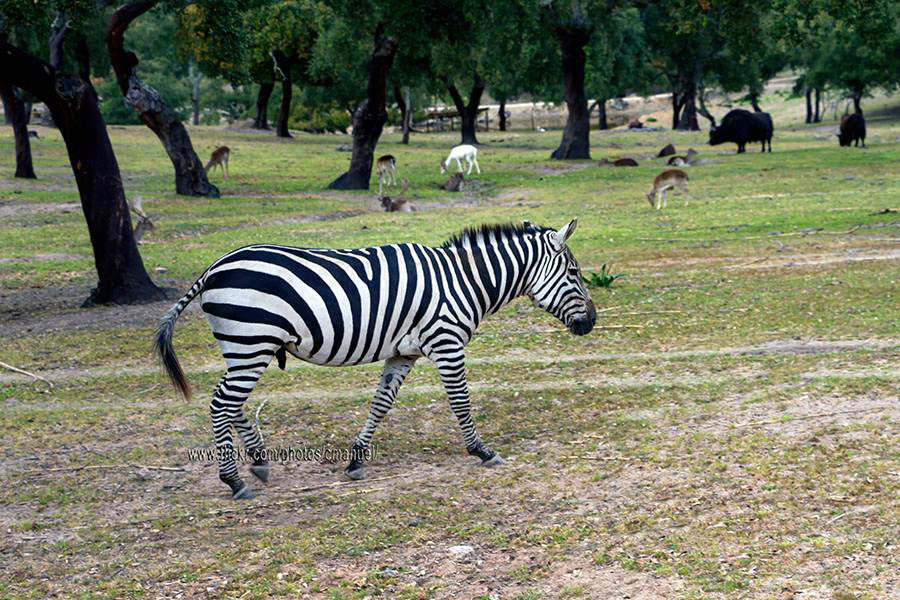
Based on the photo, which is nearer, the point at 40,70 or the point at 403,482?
the point at 403,482

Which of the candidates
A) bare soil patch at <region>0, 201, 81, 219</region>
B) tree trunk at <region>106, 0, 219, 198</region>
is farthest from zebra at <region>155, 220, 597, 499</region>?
bare soil patch at <region>0, 201, 81, 219</region>

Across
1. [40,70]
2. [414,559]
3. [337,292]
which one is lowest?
[414,559]

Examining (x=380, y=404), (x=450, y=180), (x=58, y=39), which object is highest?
(x=58, y=39)

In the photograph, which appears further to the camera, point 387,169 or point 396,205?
point 387,169

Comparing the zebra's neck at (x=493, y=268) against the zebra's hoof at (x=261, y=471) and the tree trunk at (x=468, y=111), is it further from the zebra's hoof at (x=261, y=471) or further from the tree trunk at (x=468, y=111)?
the tree trunk at (x=468, y=111)

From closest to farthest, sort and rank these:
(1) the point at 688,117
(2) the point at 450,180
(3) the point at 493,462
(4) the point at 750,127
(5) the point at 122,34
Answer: (3) the point at 493,462, (5) the point at 122,34, (2) the point at 450,180, (4) the point at 750,127, (1) the point at 688,117

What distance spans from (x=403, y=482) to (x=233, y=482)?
1.25 metres

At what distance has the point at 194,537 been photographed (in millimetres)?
6891

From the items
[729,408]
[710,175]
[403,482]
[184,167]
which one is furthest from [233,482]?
[710,175]

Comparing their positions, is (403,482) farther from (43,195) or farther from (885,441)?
(43,195)

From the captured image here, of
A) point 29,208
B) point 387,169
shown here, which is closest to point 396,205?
point 387,169

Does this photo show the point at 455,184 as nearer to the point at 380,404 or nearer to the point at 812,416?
the point at 812,416

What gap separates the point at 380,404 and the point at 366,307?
0.82m

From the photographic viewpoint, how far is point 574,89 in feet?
136
